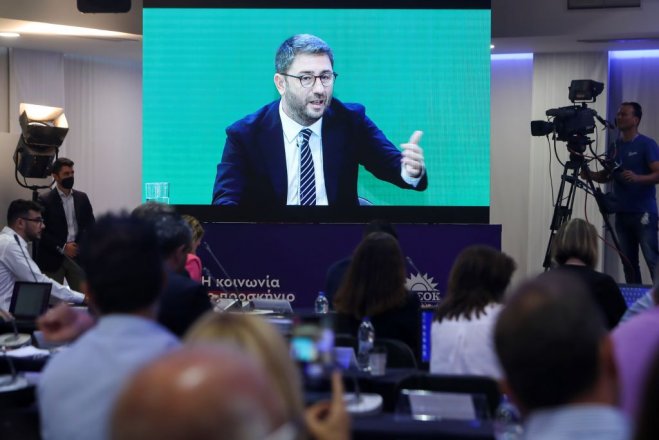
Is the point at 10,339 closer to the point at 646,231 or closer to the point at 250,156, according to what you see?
the point at 250,156

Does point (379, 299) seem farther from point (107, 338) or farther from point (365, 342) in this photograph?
point (107, 338)

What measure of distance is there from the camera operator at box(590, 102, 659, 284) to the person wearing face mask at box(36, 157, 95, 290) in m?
4.76

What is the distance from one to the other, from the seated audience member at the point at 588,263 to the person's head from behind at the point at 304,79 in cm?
413

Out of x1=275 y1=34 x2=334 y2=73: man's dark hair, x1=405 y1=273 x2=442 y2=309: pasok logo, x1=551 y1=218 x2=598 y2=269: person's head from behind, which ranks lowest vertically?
x1=405 y1=273 x2=442 y2=309: pasok logo

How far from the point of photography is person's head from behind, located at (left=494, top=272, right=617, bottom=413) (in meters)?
1.38

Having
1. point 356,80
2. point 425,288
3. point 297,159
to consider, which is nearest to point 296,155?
point 297,159

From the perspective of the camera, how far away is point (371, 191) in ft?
27.7

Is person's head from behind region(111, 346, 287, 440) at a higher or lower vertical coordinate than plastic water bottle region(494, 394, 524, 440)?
higher

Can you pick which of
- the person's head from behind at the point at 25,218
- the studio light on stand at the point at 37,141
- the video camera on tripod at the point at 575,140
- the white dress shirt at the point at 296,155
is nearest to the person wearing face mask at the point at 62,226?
the studio light on stand at the point at 37,141

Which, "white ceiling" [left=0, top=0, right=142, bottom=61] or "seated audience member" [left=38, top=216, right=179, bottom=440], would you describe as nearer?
"seated audience member" [left=38, top=216, right=179, bottom=440]

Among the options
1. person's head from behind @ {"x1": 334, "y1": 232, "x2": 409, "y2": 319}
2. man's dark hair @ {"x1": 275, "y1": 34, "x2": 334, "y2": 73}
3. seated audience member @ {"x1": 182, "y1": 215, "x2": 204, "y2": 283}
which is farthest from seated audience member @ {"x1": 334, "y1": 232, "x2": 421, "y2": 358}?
man's dark hair @ {"x1": 275, "y1": 34, "x2": 334, "y2": 73}

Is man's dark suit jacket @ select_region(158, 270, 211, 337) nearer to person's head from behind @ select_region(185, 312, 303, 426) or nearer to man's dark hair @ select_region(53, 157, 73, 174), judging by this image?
person's head from behind @ select_region(185, 312, 303, 426)

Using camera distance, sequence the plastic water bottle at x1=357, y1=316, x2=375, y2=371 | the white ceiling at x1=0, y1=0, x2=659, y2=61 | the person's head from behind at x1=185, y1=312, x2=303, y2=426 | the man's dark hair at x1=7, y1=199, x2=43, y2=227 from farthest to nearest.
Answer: the white ceiling at x1=0, y1=0, x2=659, y2=61 < the man's dark hair at x1=7, y1=199, x2=43, y2=227 < the plastic water bottle at x1=357, y1=316, x2=375, y2=371 < the person's head from behind at x1=185, y1=312, x2=303, y2=426

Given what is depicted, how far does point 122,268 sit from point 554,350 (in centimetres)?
109
